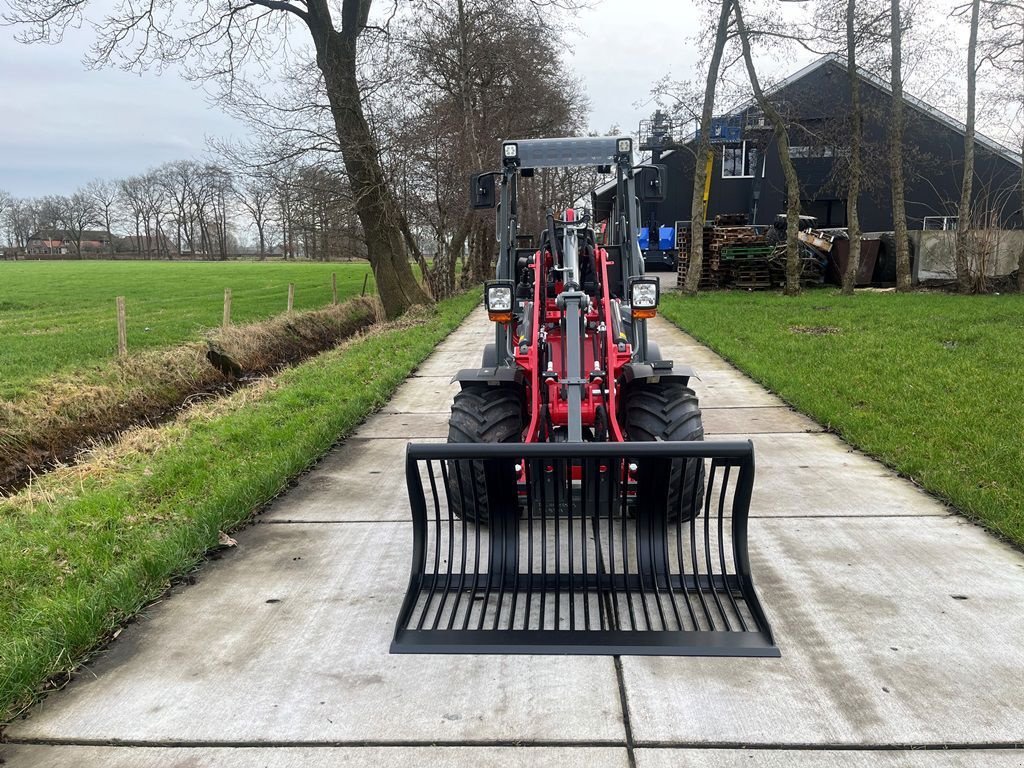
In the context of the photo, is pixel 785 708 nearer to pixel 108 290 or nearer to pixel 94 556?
pixel 94 556

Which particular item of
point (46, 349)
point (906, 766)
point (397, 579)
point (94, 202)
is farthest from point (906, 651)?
point (94, 202)

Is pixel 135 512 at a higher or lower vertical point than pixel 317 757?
higher

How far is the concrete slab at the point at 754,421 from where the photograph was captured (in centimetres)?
677

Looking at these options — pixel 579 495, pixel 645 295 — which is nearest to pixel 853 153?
pixel 645 295

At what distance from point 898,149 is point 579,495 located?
18170mm

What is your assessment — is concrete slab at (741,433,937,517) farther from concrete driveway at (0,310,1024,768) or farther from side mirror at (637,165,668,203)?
side mirror at (637,165,668,203)

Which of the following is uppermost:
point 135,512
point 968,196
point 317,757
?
point 968,196

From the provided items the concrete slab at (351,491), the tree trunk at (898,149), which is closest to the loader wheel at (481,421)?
the concrete slab at (351,491)

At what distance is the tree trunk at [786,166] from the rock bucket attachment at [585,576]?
649 inches

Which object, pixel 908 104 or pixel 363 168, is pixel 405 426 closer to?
pixel 363 168

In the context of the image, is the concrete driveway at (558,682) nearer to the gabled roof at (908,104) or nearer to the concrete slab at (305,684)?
the concrete slab at (305,684)

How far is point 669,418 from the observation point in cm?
434

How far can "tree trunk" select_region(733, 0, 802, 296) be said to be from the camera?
58.5ft

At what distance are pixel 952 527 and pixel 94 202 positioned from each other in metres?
102
